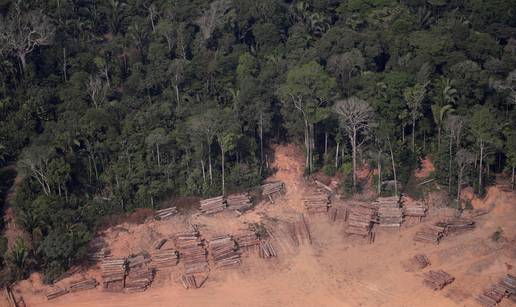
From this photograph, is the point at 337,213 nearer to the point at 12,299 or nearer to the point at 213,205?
the point at 213,205

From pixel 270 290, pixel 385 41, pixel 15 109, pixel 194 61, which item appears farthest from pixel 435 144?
pixel 15 109

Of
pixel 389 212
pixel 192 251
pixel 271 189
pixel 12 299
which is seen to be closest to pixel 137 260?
pixel 192 251

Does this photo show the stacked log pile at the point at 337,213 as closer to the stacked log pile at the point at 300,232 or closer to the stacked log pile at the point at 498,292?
the stacked log pile at the point at 300,232

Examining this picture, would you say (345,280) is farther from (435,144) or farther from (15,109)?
(15,109)

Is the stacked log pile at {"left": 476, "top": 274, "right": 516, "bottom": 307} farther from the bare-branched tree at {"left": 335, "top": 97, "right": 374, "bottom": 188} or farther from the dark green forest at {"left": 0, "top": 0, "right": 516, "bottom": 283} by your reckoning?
the bare-branched tree at {"left": 335, "top": 97, "right": 374, "bottom": 188}

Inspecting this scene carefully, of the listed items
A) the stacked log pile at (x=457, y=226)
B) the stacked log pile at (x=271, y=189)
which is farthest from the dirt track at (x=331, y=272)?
the stacked log pile at (x=271, y=189)

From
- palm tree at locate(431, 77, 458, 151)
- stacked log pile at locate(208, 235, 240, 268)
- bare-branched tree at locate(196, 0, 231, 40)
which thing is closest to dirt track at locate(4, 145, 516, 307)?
stacked log pile at locate(208, 235, 240, 268)

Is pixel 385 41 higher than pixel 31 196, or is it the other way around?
pixel 385 41
